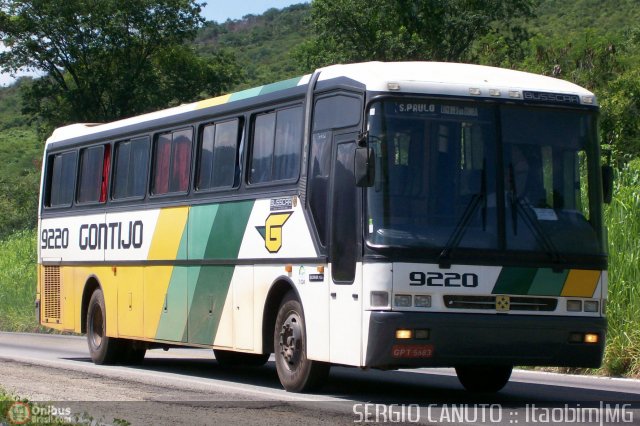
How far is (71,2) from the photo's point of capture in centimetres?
5428

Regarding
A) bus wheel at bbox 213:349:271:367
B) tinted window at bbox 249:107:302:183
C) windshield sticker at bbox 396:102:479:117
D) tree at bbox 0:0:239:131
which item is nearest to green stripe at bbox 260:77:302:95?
tinted window at bbox 249:107:302:183

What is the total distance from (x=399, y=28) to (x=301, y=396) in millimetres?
42483

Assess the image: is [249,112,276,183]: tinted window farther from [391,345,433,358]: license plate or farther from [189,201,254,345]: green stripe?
[391,345,433,358]: license plate

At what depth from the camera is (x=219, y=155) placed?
51.6 ft

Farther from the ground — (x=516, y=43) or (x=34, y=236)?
(x=516, y=43)

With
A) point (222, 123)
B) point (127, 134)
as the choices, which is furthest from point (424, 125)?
point (127, 134)

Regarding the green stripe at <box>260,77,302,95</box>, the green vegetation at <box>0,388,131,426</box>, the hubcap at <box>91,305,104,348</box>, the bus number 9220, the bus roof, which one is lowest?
the green vegetation at <box>0,388,131,426</box>

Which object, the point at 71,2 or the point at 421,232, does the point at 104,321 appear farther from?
the point at 71,2

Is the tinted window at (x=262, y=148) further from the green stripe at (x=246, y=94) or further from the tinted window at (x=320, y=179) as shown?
the tinted window at (x=320, y=179)

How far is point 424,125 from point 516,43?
150 feet

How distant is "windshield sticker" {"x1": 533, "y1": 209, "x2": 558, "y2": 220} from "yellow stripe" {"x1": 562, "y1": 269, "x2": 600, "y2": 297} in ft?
1.79

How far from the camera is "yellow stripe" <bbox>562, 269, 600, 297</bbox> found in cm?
1241

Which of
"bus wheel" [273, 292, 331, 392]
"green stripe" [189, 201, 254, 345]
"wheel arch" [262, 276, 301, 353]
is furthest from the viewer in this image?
"green stripe" [189, 201, 254, 345]

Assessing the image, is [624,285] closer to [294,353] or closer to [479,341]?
[294,353]
